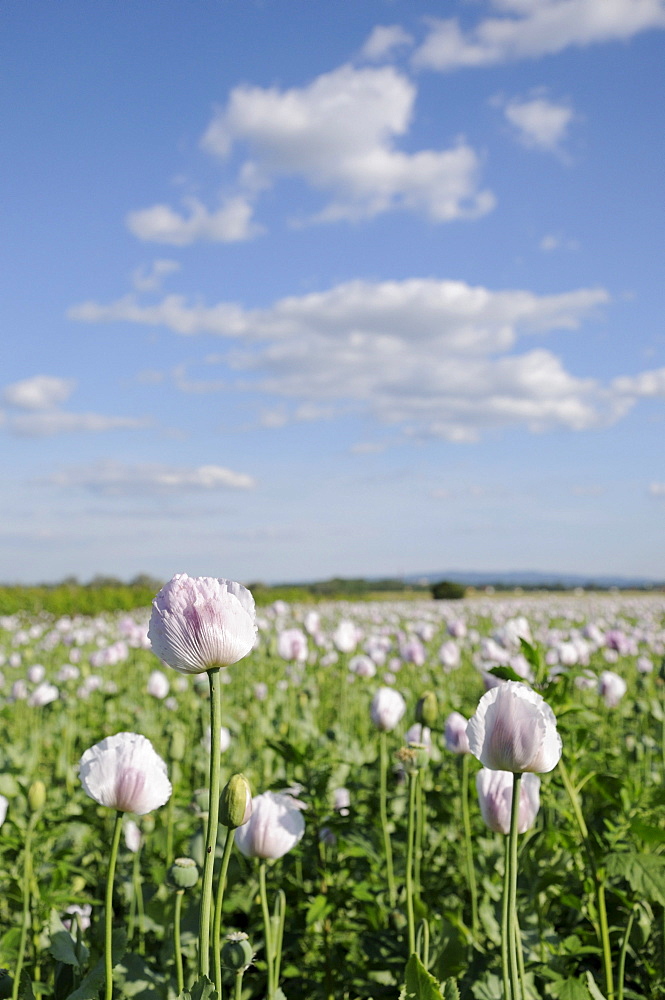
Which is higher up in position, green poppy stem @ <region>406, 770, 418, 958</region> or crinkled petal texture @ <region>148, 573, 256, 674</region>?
crinkled petal texture @ <region>148, 573, 256, 674</region>

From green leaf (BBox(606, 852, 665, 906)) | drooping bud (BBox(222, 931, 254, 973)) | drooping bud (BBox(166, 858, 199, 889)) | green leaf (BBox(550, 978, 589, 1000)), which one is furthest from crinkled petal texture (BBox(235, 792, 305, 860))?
green leaf (BBox(606, 852, 665, 906))

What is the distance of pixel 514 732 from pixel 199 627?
0.56 meters

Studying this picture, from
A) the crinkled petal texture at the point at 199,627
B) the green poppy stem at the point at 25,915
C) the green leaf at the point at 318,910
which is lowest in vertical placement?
the green leaf at the point at 318,910

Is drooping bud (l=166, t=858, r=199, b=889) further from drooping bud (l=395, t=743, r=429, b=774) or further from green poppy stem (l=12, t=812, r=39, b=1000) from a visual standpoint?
drooping bud (l=395, t=743, r=429, b=774)

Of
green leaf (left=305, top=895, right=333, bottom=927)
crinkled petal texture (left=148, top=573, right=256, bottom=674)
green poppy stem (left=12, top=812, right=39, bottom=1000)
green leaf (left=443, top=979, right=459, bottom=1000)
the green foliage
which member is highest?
crinkled petal texture (left=148, top=573, right=256, bottom=674)

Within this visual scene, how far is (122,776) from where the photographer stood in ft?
4.81

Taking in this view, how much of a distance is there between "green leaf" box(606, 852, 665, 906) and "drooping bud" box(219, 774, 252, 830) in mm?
1226

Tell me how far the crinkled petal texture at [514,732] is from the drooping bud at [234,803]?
15.5 inches

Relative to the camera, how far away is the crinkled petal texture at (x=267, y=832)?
66.6 inches

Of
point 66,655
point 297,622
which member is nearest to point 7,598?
point 66,655

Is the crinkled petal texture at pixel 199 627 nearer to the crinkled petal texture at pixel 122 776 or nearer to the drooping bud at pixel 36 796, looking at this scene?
the crinkled petal texture at pixel 122 776

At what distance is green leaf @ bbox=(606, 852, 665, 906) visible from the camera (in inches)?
76.2

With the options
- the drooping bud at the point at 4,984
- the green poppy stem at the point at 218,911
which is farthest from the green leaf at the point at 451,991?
the drooping bud at the point at 4,984

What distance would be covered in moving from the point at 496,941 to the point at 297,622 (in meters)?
7.16
